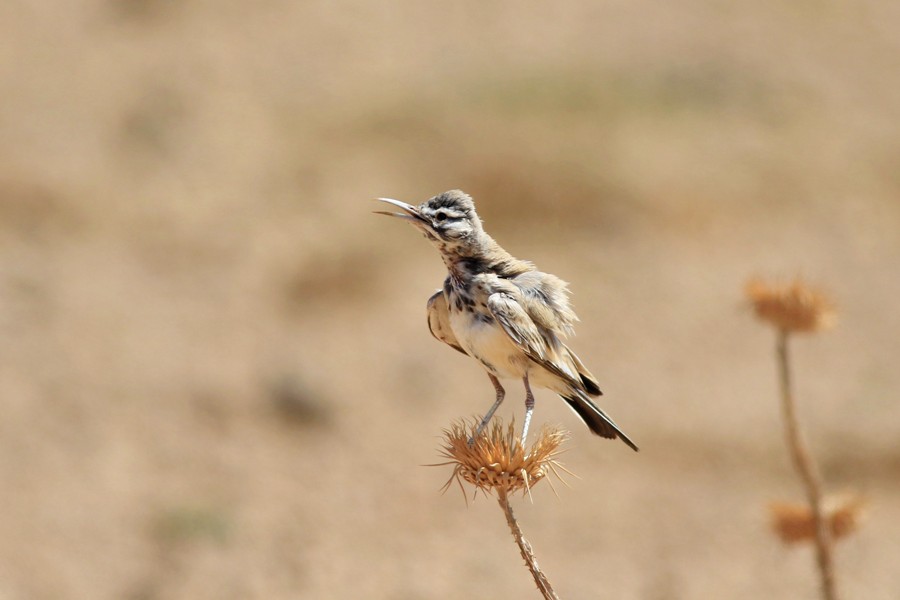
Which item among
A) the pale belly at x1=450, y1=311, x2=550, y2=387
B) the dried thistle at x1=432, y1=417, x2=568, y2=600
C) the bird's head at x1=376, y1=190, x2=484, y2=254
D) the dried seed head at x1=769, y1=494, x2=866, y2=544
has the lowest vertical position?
the dried thistle at x1=432, y1=417, x2=568, y2=600

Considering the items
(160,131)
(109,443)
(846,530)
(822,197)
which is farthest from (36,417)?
(822,197)

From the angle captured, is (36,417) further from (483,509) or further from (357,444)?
(483,509)

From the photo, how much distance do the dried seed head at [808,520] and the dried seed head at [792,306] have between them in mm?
1314

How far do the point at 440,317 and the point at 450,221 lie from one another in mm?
634

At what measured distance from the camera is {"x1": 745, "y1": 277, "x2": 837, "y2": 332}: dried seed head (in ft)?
25.4

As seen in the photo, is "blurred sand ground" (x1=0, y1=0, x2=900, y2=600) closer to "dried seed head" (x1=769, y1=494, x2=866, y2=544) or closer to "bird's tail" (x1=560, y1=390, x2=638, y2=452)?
"dried seed head" (x1=769, y1=494, x2=866, y2=544)

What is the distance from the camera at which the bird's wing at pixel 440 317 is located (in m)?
7.23

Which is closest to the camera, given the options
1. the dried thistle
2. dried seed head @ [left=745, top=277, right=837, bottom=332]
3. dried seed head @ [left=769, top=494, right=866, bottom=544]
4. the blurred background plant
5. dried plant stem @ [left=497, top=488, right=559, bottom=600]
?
dried plant stem @ [left=497, top=488, right=559, bottom=600]

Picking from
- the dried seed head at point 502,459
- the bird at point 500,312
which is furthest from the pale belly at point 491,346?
the dried seed head at point 502,459

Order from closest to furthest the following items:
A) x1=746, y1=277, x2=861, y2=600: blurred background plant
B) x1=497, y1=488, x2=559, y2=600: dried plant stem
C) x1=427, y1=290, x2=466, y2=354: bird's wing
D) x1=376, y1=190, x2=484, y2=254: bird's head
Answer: x1=497, y1=488, x2=559, y2=600: dried plant stem → x1=376, y1=190, x2=484, y2=254: bird's head → x1=427, y1=290, x2=466, y2=354: bird's wing → x1=746, y1=277, x2=861, y2=600: blurred background plant

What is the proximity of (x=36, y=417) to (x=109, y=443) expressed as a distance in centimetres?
101

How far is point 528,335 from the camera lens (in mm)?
6809

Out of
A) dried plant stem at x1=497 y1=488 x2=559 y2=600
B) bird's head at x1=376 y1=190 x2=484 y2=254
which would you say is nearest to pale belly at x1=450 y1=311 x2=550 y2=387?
bird's head at x1=376 y1=190 x2=484 y2=254

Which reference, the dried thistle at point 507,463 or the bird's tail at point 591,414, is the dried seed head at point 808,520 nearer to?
the bird's tail at point 591,414
